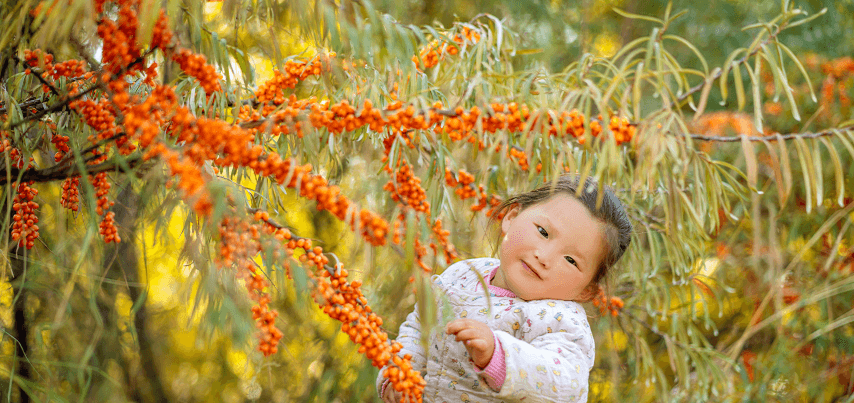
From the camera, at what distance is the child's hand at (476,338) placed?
1.85ft

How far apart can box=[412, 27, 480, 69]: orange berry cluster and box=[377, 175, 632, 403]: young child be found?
8.4 inches

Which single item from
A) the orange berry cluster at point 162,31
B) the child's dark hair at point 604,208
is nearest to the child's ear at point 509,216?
the child's dark hair at point 604,208

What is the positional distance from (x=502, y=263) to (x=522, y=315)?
0.22 ft

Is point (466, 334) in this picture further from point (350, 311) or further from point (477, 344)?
point (350, 311)

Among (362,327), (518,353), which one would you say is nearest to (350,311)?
(362,327)

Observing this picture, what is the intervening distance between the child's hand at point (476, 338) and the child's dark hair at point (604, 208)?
0.59 feet

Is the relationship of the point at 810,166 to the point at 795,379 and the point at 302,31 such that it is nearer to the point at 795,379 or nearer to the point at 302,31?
the point at 302,31

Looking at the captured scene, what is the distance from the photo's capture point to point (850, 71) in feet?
4.52

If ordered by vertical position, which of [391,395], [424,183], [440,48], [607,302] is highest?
[440,48]

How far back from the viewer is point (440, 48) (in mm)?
746

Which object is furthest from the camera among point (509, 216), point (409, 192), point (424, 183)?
point (509, 216)

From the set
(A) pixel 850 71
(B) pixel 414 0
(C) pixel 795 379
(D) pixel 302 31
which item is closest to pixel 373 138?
(D) pixel 302 31

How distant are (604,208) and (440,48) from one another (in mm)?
288

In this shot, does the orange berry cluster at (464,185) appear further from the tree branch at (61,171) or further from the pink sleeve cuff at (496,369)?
the tree branch at (61,171)
